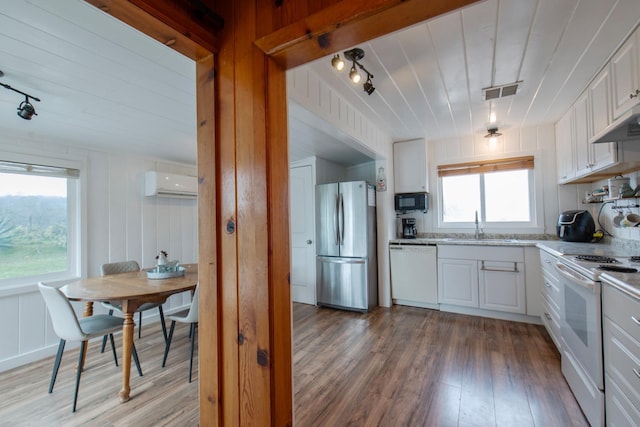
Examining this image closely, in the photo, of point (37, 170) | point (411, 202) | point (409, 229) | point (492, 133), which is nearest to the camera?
point (37, 170)

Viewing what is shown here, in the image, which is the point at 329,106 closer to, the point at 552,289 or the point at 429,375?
the point at 429,375

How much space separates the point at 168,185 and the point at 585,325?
4078mm

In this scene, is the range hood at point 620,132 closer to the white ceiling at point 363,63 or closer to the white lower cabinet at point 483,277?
the white ceiling at point 363,63

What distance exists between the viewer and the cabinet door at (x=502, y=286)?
3035mm

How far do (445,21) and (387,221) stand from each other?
258 centimetres

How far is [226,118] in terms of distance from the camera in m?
1.04

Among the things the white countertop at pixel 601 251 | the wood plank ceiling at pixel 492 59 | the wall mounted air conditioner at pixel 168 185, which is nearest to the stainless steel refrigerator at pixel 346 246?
the white countertop at pixel 601 251

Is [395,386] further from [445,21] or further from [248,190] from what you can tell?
[445,21]

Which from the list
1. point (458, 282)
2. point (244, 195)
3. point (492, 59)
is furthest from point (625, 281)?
point (458, 282)

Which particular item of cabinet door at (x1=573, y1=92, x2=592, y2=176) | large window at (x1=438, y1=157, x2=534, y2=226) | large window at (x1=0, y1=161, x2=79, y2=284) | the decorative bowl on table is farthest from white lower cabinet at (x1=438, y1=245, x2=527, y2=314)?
large window at (x1=0, y1=161, x2=79, y2=284)

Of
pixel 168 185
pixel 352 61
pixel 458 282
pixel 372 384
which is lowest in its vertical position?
pixel 372 384

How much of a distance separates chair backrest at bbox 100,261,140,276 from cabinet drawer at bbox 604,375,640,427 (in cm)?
383

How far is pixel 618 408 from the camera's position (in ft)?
4.15

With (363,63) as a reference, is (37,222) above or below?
below
